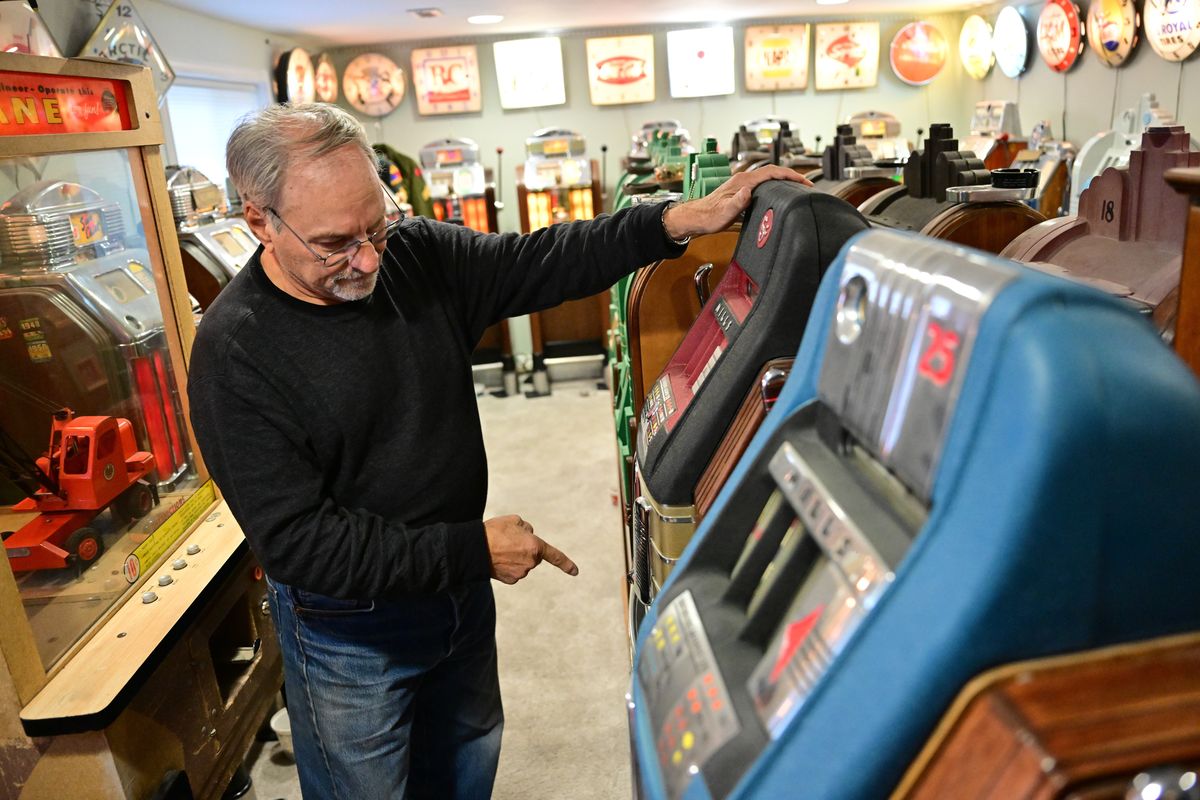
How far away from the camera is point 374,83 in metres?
9.30

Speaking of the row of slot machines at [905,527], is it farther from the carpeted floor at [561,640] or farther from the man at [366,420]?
the carpeted floor at [561,640]

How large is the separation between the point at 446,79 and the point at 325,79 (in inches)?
49.3

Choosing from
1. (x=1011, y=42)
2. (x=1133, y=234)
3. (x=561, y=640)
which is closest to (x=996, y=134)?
(x=1011, y=42)

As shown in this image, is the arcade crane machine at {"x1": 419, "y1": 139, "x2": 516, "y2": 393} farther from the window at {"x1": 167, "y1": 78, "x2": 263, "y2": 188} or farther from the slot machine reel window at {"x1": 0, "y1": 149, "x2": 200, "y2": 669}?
the slot machine reel window at {"x1": 0, "y1": 149, "x2": 200, "y2": 669}

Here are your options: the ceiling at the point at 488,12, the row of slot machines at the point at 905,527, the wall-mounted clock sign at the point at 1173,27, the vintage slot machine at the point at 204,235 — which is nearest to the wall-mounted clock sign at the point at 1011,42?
the ceiling at the point at 488,12

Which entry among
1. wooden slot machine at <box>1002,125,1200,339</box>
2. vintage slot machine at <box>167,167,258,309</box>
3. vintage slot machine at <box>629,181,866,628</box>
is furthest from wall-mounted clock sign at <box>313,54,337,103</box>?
wooden slot machine at <box>1002,125,1200,339</box>

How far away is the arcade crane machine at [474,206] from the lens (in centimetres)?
706

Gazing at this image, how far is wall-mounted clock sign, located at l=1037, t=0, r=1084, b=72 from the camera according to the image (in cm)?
699

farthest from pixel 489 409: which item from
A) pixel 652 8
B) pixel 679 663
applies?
pixel 679 663

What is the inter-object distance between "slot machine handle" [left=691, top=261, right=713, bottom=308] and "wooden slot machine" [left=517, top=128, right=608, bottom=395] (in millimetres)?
4849

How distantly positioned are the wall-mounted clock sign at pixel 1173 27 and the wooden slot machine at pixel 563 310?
4.00m

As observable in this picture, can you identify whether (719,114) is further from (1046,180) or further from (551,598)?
(551,598)

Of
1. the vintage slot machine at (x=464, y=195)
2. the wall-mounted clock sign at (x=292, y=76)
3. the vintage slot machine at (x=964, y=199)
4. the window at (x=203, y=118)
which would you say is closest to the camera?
the vintage slot machine at (x=964, y=199)

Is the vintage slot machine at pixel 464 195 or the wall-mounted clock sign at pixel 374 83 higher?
the wall-mounted clock sign at pixel 374 83
